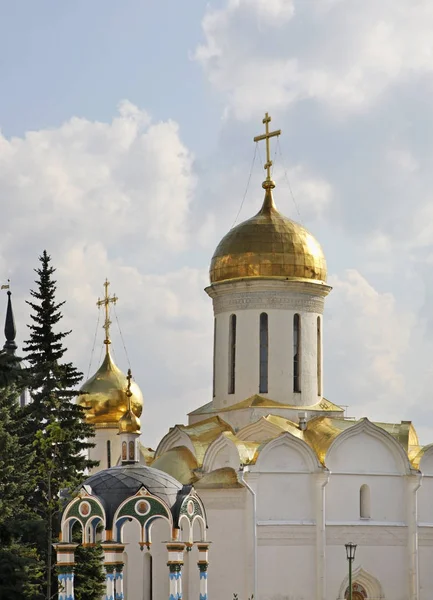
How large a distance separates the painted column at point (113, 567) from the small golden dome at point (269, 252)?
8.97 metres

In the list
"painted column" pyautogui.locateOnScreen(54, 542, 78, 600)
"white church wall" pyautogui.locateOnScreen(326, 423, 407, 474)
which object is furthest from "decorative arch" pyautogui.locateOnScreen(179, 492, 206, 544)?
"white church wall" pyautogui.locateOnScreen(326, 423, 407, 474)

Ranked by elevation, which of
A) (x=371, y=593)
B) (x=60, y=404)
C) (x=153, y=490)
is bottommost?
(x=371, y=593)

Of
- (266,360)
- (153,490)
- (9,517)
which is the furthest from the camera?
(266,360)

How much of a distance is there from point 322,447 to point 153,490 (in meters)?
5.57

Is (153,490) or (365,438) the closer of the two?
(153,490)

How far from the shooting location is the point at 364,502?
32062 millimetres

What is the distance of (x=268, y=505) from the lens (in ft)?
103

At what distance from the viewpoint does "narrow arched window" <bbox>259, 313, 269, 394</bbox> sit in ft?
111

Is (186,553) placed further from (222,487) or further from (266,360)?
(266,360)

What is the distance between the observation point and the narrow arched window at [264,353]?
33.8 meters

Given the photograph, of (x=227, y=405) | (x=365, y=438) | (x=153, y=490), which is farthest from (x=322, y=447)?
(x=153, y=490)

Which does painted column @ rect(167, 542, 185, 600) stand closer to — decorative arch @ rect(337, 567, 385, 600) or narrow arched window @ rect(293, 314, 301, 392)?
decorative arch @ rect(337, 567, 385, 600)

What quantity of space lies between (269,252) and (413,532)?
733 centimetres

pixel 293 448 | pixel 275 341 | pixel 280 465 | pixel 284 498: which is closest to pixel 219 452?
pixel 280 465
